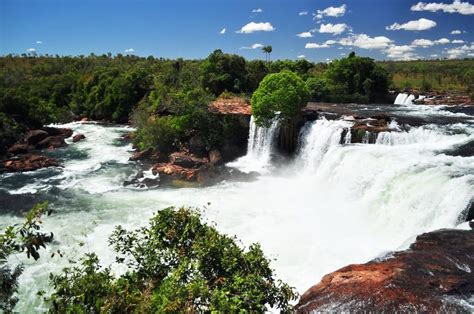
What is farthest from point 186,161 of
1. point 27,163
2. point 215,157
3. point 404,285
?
point 404,285

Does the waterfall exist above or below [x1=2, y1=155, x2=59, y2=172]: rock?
above

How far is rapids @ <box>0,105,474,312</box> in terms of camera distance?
54.2 ft

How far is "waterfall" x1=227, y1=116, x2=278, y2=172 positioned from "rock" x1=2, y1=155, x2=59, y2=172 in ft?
51.0

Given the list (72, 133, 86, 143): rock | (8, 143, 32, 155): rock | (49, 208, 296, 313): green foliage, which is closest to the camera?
(49, 208, 296, 313): green foliage

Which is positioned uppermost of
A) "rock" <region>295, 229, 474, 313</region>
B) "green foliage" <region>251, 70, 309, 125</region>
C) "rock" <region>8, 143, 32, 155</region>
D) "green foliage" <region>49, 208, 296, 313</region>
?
"green foliage" <region>251, 70, 309, 125</region>

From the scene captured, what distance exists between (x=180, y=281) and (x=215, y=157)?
2434 cm

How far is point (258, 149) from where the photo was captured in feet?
108

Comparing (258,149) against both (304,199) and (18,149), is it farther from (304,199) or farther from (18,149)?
(18,149)

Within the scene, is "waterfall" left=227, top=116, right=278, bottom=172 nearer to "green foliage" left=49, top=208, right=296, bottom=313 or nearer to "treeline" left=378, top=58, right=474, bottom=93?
"green foliage" left=49, top=208, right=296, bottom=313

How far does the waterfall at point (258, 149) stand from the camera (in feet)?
104

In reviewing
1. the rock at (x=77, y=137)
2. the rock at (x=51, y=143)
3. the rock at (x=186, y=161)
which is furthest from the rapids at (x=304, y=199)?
the rock at (x=77, y=137)

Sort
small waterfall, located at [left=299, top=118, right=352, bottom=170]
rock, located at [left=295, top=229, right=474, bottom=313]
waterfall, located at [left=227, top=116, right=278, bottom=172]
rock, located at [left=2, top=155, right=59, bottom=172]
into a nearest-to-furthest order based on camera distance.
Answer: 1. rock, located at [left=295, top=229, right=474, bottom=313]
2. small waterfall, located at [left=299, top=118, right=352, bottom=170]
3. rock, located at [left=2, top=155, right=59, bottom=172]
4. waterfall, located at [left=227, top=116, right=278, bottom=172]

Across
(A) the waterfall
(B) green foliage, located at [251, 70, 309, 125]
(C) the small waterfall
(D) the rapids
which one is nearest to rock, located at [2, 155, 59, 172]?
(D) the rapids

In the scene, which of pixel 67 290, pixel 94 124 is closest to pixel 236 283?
pixel 67 290
